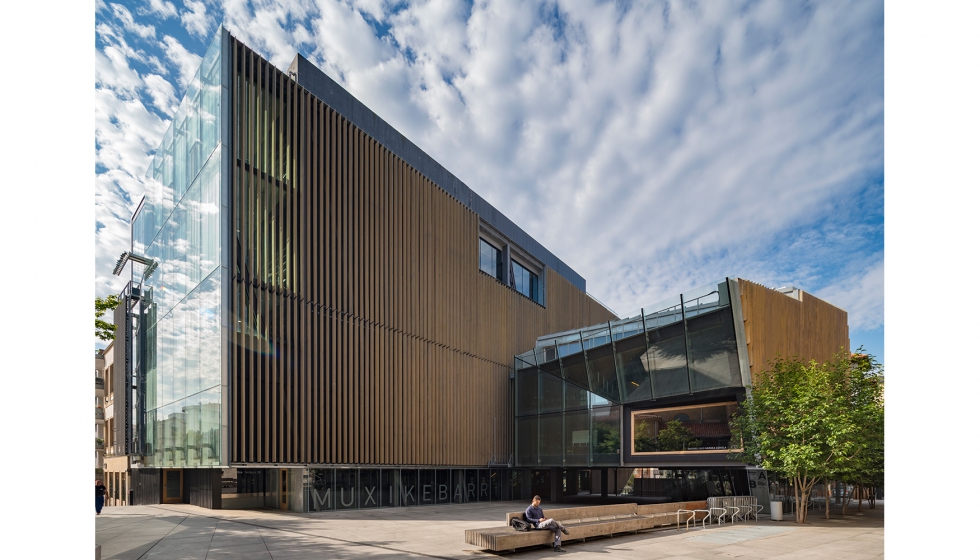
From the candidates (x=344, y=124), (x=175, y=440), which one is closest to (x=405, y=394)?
(x=175, y=440)

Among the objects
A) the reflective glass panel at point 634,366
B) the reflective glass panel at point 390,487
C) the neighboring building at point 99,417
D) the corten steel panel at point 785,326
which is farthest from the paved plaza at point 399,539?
the neighboring building at point 99,417

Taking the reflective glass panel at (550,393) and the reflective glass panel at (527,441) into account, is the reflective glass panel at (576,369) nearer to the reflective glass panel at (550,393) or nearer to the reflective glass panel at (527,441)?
the reflective glass panel at (550,393)

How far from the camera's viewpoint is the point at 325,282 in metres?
25.3

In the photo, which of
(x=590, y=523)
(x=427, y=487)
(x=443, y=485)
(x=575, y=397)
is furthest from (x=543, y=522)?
(x=443, y=485)

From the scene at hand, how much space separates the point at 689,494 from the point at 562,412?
286 inches

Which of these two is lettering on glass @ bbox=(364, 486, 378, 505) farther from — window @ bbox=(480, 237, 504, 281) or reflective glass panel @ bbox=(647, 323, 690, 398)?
window @ bbox=(480, 237, 504, 281)

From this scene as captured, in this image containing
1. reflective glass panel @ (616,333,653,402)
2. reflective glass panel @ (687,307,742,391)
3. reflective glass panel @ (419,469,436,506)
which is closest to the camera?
reflective glass panel @ (687,307,742,391)

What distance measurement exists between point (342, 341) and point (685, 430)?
15145 millimetres

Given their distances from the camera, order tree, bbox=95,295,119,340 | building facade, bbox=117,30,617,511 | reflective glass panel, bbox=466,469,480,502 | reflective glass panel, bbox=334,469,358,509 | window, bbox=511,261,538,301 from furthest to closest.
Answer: window, bbox=511,261,538,301, reflective glass panel, bbox=466,469,480,502, reflective glass panel, bbox=334,469,358,509, building facade, bbox=117,30,617,511, tree, bbox=95,295,119,340

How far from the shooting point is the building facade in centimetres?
2244

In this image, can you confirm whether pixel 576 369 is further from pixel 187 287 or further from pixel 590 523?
pixel 187 287

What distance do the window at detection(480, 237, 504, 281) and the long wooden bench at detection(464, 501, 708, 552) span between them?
1994 cm

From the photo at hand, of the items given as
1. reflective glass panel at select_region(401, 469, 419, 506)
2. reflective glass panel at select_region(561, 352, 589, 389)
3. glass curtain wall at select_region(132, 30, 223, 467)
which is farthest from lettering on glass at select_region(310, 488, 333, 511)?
reflective glass panel at select_region(561, 352, 589, 389)
